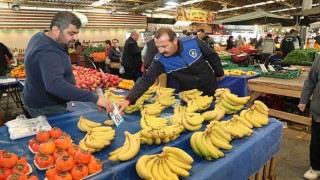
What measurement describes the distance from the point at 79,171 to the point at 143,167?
0.39m

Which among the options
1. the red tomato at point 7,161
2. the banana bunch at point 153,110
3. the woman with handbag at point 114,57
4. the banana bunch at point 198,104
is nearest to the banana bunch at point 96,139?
the red tomato at point 7,161

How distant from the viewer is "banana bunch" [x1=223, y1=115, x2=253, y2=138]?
225cm

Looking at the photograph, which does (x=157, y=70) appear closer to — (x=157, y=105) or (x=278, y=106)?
(x=157, y=105)

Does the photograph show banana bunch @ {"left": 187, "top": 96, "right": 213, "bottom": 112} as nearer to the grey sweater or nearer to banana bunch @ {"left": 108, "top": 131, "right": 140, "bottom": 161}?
banana bunch @ {"left": 108, "top": 131, "right": 140, "bottom": 161}

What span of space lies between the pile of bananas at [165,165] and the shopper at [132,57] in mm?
6223

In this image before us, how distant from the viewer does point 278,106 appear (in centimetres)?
630

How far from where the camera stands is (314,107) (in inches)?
127

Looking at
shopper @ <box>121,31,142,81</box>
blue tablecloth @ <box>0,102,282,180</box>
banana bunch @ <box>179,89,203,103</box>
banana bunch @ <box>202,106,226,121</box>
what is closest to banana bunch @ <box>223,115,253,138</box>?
blue tablecloth @ <box>0,102,282,180</box>

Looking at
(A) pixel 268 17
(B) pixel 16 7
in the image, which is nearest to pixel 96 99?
(A) pixel 268 17

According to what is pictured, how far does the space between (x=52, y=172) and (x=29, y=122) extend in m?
1.11

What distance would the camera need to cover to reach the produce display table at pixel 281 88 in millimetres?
4966

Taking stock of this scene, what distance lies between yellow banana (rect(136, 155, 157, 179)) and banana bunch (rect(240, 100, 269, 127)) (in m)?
1.30

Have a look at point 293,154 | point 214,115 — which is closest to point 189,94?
point 214,115

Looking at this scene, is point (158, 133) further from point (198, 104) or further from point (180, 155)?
point (198, 104)
